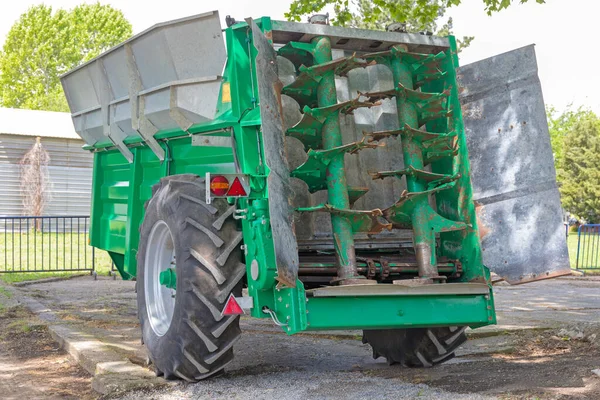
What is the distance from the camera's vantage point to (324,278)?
5887mm

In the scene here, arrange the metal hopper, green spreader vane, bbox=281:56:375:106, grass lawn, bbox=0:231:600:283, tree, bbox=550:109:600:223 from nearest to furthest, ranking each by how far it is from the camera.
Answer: green spreader vane, bbox=281:56:375:106, the metal hopper, grass lawn, bbox=0:231:600:283, tree, bbox=550:109:600:223

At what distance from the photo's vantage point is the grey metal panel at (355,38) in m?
5.88

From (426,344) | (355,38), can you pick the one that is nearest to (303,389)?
(426,344)

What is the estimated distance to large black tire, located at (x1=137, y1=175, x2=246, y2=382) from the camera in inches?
216

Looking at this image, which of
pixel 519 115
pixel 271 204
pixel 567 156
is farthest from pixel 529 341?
pixel 567 156

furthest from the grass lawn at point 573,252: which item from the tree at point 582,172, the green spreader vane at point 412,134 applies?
the tree at point 582,172

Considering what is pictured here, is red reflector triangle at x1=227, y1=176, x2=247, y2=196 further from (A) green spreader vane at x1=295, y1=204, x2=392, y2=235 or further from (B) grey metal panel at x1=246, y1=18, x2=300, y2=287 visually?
(A) green spreader vane at x1=295, y1=204, x2=392, y2=235

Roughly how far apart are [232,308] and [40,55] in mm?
64291

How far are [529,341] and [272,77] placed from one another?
3761mm

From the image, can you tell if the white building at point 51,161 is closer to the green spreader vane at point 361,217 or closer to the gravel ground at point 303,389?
the gravel ground at point 303,389

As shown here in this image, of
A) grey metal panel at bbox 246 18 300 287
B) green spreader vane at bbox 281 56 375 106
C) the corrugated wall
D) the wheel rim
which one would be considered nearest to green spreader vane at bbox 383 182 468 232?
grey metal panel at bbox 246 18 300 287

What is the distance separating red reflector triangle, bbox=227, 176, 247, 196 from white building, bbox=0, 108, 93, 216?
24566 mm

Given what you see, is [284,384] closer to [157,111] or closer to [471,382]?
[471,382]

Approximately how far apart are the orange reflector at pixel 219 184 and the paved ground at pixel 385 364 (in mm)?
1309
